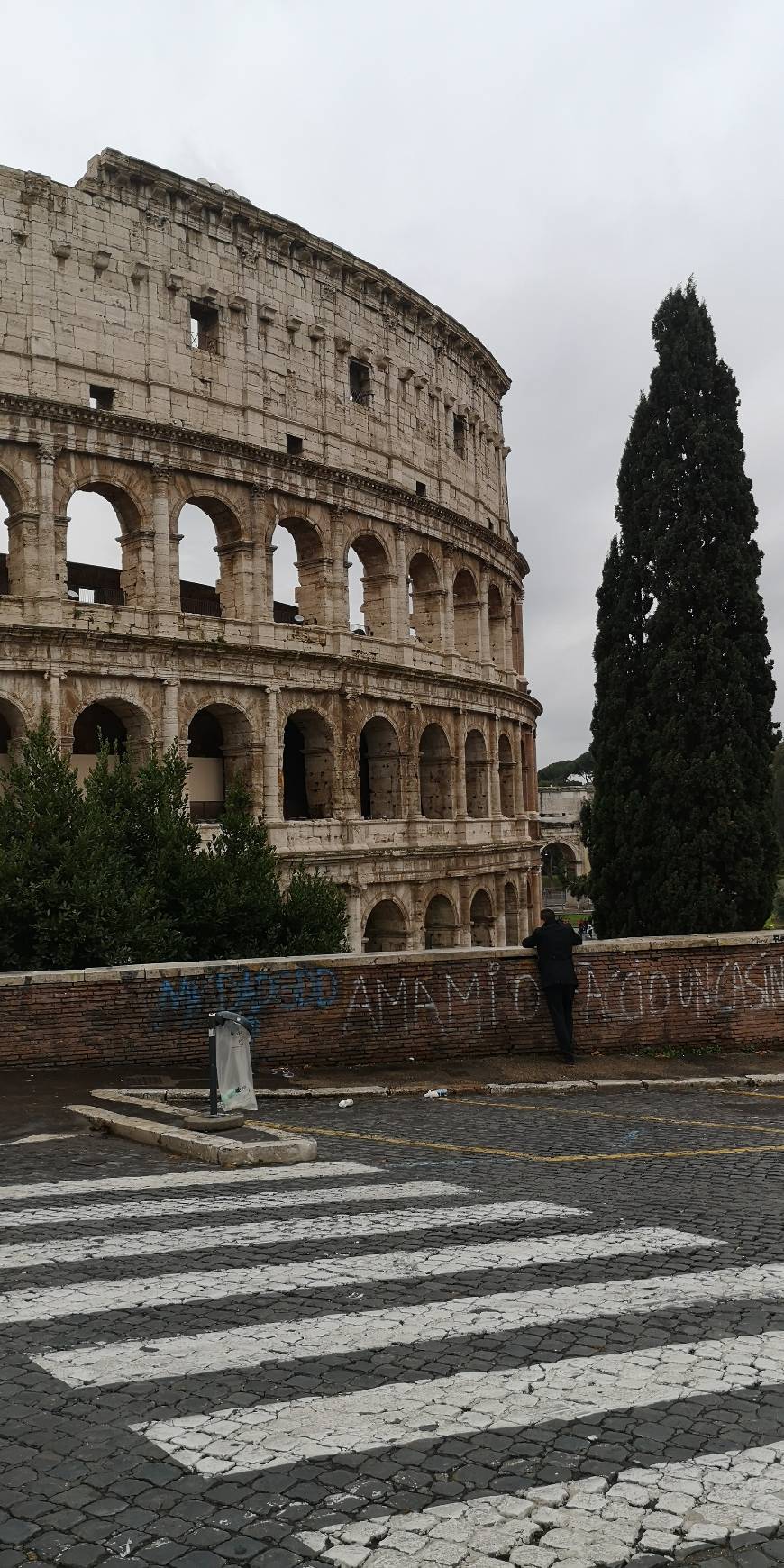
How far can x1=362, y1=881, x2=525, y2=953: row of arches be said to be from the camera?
92.8 feet

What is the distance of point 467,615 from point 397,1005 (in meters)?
20.9

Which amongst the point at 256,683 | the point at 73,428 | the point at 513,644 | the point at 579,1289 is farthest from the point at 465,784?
the point at 579,1289

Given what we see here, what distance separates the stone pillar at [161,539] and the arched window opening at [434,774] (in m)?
8.73

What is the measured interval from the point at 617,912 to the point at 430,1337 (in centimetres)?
2004

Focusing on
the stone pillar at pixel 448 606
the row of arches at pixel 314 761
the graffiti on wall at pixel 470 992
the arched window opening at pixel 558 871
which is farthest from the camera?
the arched window opening at pixel 558 871

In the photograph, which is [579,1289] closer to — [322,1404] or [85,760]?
[322,1404]

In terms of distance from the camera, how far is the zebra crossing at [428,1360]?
13.2 feet

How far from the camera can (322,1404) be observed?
475cm

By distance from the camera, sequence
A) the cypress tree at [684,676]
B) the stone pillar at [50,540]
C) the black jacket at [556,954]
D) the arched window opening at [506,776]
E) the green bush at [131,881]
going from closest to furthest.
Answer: the black jacket at [556,954], the green bush at [131,881], the stone pillar at [50,540], the cypress tree at [684,676], the arched window opening at [506,776]

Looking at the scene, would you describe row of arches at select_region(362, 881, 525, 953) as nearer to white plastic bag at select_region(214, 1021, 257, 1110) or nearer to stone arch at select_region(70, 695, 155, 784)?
stone arch at select_region(70, 695, 155, 784)

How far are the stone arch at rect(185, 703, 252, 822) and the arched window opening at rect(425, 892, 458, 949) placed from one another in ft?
21.0

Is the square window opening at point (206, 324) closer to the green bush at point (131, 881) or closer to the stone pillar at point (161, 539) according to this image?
the stone pillar at point (161, 539)

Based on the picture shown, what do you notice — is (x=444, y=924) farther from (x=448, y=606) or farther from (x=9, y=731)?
(x=9, y=731)

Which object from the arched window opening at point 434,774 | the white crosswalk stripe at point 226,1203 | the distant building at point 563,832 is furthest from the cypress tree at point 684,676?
the distant building at point 563,832
